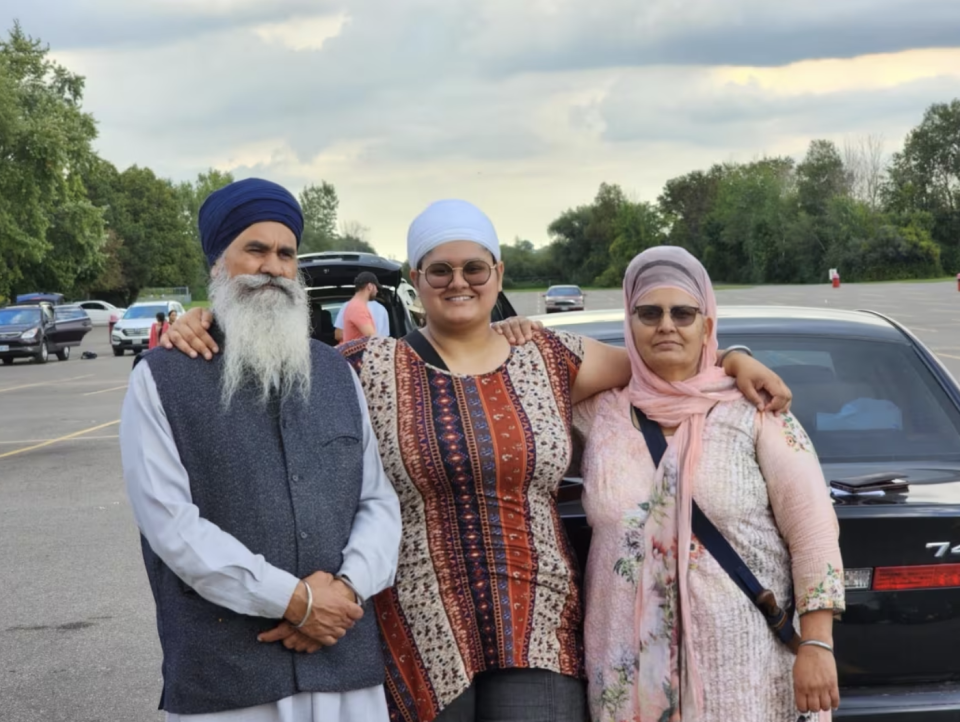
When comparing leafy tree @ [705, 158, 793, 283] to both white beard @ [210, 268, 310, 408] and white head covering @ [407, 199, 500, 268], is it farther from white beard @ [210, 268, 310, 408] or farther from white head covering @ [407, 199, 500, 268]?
white beard @ [210, 268, 310, 408]

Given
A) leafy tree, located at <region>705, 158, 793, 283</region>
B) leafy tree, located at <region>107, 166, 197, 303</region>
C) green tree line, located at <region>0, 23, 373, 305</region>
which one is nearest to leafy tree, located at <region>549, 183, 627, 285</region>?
leafy tree, located at <region>705, 158, 793, 283</region>

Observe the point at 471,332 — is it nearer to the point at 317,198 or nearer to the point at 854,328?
the point at 854,328

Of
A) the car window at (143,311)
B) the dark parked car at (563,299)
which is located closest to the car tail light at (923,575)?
the car window at (143,311)

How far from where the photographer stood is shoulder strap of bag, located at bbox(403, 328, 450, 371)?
2.96 meters

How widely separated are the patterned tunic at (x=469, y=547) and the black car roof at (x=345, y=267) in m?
8.22

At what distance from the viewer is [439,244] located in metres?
2.92

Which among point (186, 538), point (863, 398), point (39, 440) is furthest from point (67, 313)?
point (186, 538)

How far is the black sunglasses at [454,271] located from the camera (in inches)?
115

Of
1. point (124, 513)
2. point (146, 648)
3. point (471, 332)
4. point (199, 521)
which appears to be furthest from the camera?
point (124, 513)

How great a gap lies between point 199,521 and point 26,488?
9.23 meters

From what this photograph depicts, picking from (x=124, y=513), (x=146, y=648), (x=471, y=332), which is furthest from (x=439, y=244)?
(x=124, y=513)

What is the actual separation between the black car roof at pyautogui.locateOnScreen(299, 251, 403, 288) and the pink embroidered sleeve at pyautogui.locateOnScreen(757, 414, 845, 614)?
8.48 meters

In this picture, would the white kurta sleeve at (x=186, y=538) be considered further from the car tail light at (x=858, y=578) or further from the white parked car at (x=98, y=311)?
the white parked car at (x=98, y=311)

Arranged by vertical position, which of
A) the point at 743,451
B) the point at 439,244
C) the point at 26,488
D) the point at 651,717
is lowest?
the point at 26,488
